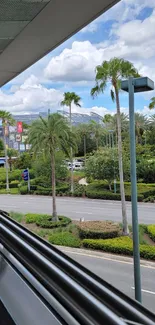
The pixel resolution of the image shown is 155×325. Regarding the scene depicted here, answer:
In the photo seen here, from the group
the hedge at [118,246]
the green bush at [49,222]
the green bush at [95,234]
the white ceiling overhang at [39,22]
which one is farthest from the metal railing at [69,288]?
the green bush at [49,222]

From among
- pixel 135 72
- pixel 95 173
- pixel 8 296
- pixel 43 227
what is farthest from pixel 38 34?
pixel 95 173

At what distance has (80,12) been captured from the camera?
187cm

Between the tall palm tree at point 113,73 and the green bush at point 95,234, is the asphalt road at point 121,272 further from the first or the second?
the tall palm tree at point 113,73

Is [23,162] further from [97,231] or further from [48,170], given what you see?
[97,231]

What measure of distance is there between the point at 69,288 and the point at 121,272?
6.95 meters

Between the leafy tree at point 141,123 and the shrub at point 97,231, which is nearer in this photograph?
the shrub at point 97,231

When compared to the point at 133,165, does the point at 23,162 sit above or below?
above

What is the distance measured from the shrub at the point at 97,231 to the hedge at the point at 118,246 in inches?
22.8

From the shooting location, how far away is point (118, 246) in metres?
8.68

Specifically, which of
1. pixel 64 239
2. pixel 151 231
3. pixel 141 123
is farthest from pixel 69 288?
pixel 141 123

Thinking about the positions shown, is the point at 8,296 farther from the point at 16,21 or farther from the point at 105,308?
the point at 16,21

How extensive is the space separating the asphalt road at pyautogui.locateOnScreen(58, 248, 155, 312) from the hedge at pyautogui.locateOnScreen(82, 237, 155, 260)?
0.30 meters

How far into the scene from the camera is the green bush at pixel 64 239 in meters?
9.22

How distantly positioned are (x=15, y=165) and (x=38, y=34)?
25.5m
